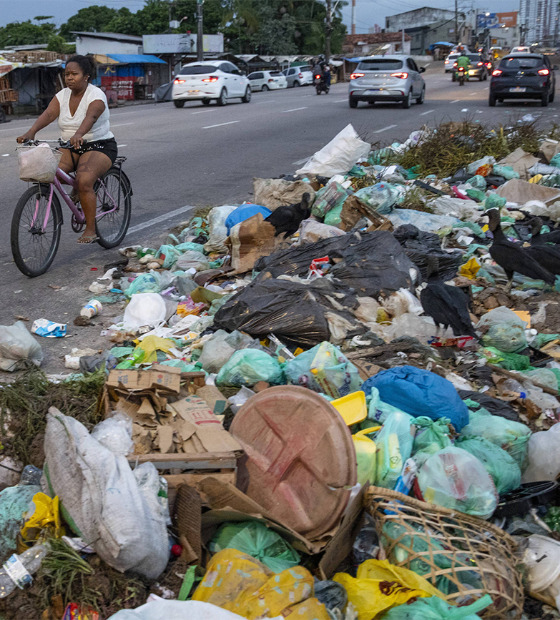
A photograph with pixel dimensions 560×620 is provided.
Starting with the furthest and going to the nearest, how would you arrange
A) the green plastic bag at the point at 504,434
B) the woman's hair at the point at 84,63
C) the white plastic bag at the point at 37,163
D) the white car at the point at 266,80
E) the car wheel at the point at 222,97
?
1. the white car at the point at 266,80
2. the car wheel at the point at 222,97
3. the woman's hair at the point at 84,63
4. the white plastic bag at the point at 37,163
5. the green plastic bag at the point at 504,434

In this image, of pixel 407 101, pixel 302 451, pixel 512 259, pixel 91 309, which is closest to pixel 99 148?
pixel 91 309

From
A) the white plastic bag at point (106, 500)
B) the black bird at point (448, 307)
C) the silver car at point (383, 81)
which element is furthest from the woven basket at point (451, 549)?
the silver car at point (383, 81)

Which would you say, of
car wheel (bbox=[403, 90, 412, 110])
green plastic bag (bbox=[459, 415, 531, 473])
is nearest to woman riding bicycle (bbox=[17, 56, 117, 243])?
green plastic bag (bbox=[459, 415, 531, 473])

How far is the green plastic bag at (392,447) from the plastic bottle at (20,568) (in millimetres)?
1326

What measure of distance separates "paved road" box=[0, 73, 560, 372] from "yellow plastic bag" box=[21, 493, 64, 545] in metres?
2.41

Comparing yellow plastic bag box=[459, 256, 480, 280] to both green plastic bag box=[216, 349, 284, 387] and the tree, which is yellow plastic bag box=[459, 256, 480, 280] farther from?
the tree

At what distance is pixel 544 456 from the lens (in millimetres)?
2949

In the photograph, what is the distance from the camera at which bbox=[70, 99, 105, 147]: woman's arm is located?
5.06 metres

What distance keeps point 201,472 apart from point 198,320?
1.97 metres

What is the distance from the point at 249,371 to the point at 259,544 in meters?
1.18

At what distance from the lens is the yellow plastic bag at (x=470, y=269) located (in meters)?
5.28

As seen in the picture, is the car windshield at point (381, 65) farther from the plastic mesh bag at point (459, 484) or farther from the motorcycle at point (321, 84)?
the plastic mesh bag at point (459, 484)

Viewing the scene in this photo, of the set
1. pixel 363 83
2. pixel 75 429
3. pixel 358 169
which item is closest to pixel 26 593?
pixel 75 429

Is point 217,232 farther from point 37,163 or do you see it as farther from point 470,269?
point 470,269
